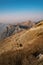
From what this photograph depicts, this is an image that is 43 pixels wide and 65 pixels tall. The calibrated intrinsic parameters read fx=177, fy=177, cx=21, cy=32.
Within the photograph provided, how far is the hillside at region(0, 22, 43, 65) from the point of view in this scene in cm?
3469

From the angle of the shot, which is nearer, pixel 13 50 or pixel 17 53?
pixel 17 53

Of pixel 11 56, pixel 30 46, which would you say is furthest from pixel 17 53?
pixel 30 46

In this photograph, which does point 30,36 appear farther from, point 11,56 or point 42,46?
point 11,56

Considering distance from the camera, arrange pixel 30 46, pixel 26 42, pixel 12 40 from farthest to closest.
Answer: pixel 12 40, pixel 26 42, pixel 30 46

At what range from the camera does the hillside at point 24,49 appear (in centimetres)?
3469

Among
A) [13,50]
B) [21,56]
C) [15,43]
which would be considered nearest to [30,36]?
[15,43]

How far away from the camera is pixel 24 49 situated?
3947cm

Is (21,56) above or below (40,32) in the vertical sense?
below

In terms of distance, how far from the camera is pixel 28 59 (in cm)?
3478

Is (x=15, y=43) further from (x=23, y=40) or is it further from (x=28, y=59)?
(x=28, y=59)

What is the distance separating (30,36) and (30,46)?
5.65 metres

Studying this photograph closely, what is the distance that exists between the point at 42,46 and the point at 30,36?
762cm

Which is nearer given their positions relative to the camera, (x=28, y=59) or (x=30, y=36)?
(x=28, y=59)

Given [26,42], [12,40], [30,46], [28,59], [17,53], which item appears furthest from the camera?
[12,40]
